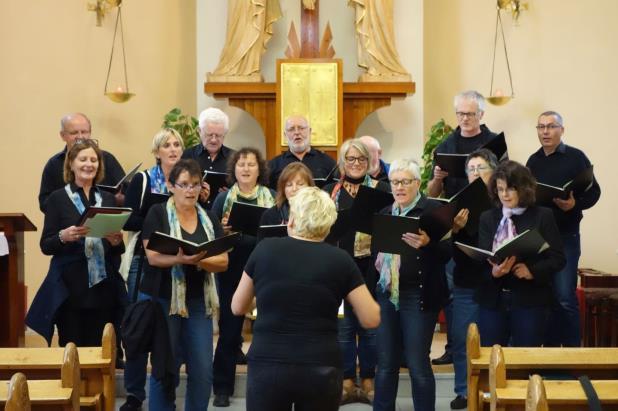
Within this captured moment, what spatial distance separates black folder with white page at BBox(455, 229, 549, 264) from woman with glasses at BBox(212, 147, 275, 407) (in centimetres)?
122

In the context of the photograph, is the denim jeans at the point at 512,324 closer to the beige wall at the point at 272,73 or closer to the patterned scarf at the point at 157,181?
the patterned scarf at the point at 157,181

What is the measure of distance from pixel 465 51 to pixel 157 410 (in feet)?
16.2

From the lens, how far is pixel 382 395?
4629 millimetres

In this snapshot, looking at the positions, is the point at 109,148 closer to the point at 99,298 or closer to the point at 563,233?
the point at 99,298

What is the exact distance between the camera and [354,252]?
16.6ft

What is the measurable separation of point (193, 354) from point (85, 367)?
2.16 ft

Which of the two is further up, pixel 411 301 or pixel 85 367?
pixel 411 301

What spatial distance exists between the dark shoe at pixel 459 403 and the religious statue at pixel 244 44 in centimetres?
350

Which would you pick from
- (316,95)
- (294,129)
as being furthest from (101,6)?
(294,129)

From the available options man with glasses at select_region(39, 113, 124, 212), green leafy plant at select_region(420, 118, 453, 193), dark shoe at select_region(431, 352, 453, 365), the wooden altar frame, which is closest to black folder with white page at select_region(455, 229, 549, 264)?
dark shoe at select_region(431, 352, 453, 365)

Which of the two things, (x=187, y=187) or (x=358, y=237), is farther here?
(x=358, y=237)

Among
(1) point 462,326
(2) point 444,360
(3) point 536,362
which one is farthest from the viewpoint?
(2) point 444,360

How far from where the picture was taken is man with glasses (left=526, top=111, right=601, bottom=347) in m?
5.41

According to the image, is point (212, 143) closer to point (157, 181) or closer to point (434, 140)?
point (157, 181)
